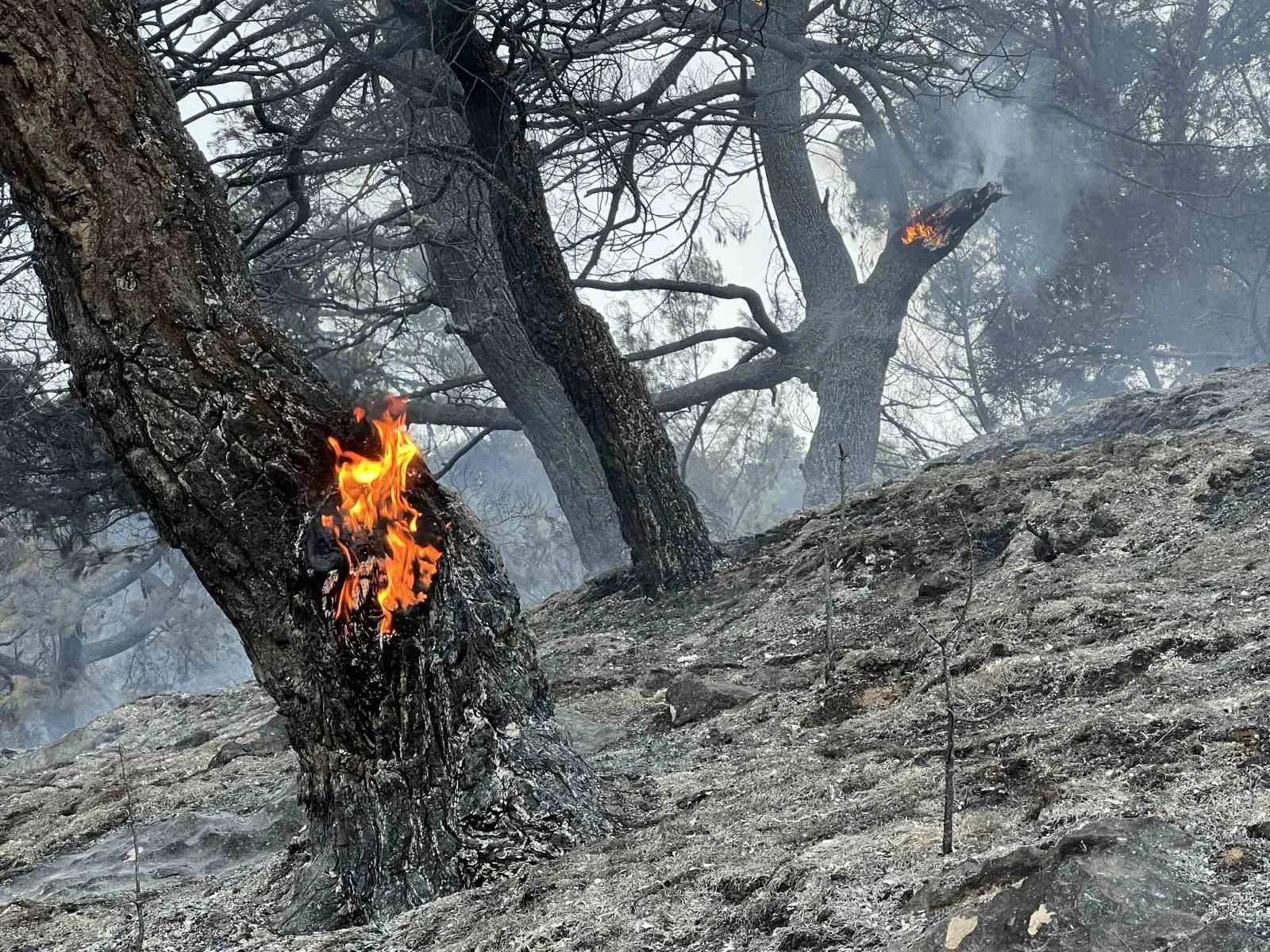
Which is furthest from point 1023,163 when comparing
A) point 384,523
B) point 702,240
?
point 384,523

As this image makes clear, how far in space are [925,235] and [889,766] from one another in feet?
25.9

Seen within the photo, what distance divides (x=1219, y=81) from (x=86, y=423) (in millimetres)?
14590

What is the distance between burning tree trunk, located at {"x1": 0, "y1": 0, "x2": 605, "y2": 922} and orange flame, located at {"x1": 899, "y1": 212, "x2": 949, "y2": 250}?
776 centimetres

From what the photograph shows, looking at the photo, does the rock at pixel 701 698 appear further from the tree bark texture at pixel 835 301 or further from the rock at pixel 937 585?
the tree bark texture at pixel 835 301

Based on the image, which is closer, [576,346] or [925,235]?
[576,346]

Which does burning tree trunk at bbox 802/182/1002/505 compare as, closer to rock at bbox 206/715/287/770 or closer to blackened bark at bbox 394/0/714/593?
blackened bark at bbox 394/0/714/593

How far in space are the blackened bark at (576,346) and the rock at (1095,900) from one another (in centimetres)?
447

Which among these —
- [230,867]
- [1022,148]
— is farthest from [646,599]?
[1022,148]

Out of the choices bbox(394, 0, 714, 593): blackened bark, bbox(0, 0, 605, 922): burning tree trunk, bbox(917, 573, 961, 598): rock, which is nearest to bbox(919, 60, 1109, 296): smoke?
bbox(394, 0, 714, 593): blackened bark

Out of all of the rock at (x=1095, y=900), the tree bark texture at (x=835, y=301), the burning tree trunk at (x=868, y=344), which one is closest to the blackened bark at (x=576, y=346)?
the tree bark texture at (x=835, y=301)

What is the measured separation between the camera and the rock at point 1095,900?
1.63 metres

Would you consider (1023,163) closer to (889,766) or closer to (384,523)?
(889,766)

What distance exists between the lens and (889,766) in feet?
9.61

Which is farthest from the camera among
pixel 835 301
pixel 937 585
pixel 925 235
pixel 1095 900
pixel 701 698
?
pixel 835 301
